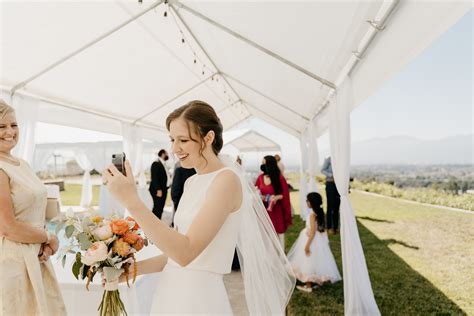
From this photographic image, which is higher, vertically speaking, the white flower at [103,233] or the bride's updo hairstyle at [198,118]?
the bride's updo hairstyle at [198,118]

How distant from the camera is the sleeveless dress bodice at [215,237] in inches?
50.0

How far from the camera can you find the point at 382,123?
39.3 metres

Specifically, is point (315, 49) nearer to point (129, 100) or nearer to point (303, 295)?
point (303, 295)

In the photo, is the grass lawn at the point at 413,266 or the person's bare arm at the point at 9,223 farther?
the grass lawn at the point at 413,266

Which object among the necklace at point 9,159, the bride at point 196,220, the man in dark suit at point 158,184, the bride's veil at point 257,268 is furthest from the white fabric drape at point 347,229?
the man in dark suit at point 158,184

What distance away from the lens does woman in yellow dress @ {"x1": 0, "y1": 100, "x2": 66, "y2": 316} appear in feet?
5.11

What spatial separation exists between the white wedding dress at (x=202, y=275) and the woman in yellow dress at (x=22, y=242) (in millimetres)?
796

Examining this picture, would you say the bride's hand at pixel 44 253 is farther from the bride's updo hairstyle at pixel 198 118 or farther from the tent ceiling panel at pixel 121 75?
the tent ceiling panel at pixel 121 75

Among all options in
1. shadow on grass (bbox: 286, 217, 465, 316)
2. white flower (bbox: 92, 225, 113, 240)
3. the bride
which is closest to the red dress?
shadow on grass (bbox: 286, 217, 465, 316)

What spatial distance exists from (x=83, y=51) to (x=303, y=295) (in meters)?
3.92

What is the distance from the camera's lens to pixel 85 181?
1101 cm

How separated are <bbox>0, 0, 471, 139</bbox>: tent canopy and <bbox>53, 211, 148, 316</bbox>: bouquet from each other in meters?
1.70

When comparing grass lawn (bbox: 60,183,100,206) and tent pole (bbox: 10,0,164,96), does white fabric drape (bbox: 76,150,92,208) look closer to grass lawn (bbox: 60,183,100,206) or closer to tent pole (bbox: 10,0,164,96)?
grass lawn (bbox: 60,183,100,206)

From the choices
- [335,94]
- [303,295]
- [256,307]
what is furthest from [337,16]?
[303,295]
